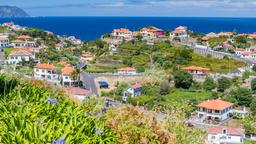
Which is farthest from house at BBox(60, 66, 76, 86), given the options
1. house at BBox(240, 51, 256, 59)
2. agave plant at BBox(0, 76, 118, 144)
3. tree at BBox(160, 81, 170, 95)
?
agave plant at BBox(0, 76, 118, 144)

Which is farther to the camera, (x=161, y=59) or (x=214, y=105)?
(x=161, y=59)

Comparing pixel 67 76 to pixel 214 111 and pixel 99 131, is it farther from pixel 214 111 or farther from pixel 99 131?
pixel 99 131

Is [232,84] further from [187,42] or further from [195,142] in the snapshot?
[195,142]

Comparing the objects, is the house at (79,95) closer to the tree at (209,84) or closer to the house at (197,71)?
the tree at (209,84)

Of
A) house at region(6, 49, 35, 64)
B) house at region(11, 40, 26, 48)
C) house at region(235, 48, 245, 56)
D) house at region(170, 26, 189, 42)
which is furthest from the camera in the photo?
house at region(170, 26, 189, 42)

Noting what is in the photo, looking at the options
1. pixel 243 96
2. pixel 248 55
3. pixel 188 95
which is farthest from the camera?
pixel 248 55

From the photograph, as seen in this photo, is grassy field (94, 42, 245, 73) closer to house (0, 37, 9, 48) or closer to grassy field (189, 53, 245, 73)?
grassy field (189, 53, 245, 73)

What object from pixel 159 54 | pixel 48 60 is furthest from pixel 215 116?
pixel 48 60

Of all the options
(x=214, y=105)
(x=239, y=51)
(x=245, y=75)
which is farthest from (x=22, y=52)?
(x=239, y=51)
